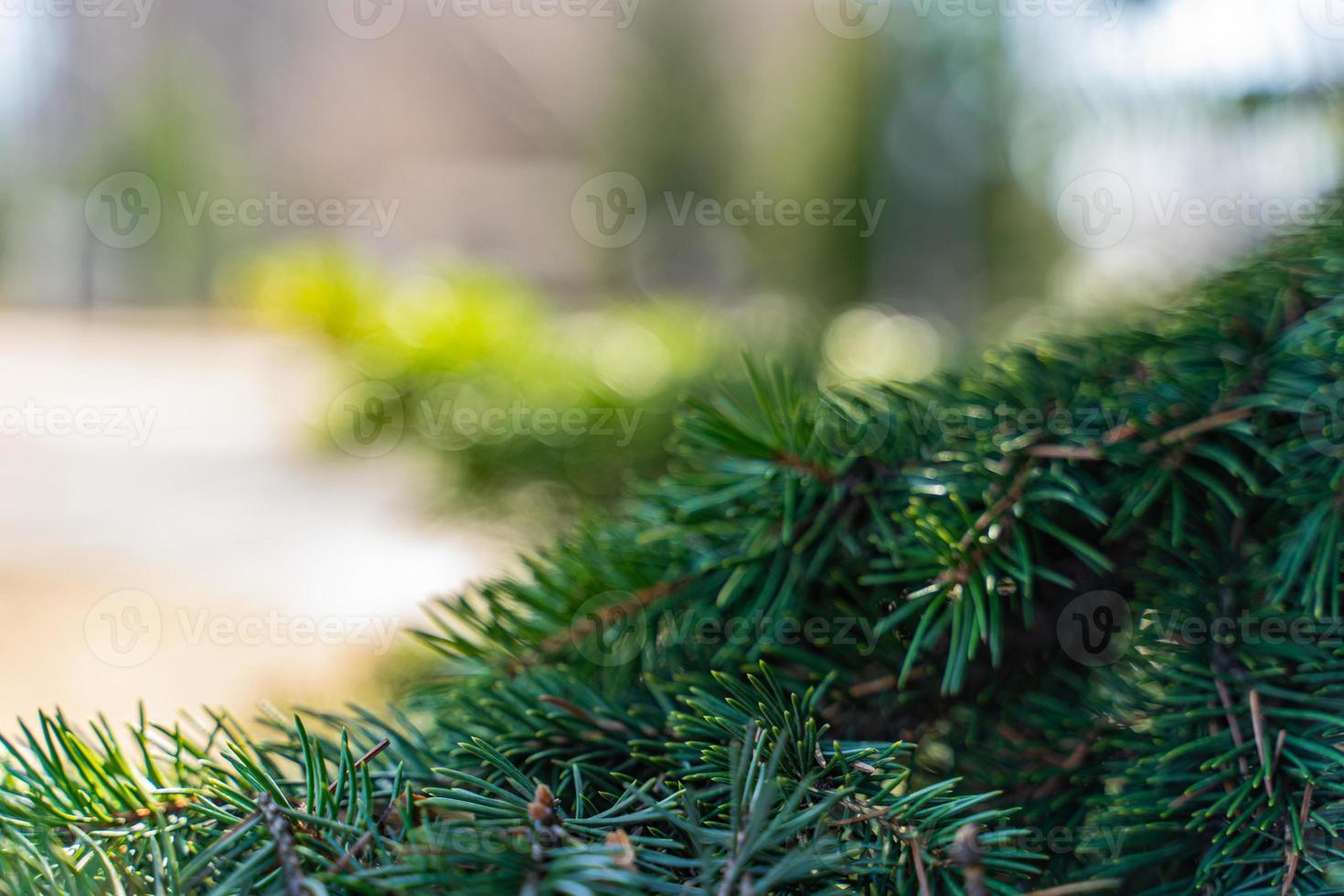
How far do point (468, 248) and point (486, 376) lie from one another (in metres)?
8.15

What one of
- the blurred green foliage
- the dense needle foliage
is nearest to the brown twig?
the dense needle foliage

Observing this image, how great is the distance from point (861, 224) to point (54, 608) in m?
2.60

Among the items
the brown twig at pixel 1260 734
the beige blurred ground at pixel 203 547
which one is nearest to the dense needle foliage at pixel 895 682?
the brown twig at pixel 1260 734

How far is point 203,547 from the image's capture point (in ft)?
7.72

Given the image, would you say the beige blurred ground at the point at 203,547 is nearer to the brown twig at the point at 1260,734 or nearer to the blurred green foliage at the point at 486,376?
the blurred green foliage at the point at 486,376

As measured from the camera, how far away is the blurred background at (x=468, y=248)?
398 millimetres

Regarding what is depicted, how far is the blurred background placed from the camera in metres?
0.40

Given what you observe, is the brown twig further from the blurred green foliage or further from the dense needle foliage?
the blurred green foliage

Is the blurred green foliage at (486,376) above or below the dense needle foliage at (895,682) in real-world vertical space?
above

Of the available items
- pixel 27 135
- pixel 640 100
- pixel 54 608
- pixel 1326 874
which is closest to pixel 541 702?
pixel 1326 874

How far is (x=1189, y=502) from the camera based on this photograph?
0.62ft

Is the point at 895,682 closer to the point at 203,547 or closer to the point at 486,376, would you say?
the point at 486,376

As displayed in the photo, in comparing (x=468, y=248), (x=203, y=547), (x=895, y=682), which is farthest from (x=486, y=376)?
(x=468, y=248)

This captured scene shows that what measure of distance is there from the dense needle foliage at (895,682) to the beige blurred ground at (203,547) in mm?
169
